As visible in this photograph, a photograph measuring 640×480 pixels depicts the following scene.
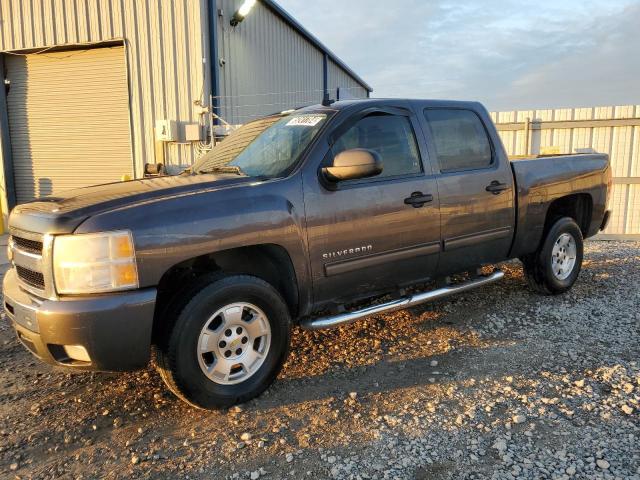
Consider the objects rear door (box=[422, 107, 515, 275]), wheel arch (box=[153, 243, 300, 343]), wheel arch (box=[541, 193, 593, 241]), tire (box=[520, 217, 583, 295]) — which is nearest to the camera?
wheel arch (box=[153, 243, 300, 343])

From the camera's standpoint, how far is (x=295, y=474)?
2.56m

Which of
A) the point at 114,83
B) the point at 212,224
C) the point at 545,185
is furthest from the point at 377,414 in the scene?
the point at 114,83

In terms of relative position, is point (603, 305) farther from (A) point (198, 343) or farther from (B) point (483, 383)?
(A) point (198, 343)

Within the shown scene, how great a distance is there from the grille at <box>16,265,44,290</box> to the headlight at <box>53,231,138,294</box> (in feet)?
0.76

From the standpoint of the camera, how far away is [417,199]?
399cm

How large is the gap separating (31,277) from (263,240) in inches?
55.4

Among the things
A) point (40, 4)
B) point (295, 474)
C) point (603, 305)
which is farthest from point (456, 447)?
point (40, 4)

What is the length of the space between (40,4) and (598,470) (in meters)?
12.4

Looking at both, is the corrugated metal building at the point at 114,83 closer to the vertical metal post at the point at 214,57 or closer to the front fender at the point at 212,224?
the vertical metal post at the point at 214,57

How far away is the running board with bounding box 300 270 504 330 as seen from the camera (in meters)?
3.54

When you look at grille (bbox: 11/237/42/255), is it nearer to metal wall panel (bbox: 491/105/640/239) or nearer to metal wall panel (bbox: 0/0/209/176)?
metal wall panel (bbox: 0/0/209/176)

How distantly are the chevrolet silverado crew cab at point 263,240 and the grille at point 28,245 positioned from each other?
0.7 inches

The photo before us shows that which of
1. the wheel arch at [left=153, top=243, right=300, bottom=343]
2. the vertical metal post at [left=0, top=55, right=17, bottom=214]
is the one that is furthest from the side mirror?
the vertical metal post at [left=0, top=55, right=17, bottom=214]

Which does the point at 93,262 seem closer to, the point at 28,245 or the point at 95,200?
the point at 95,200
